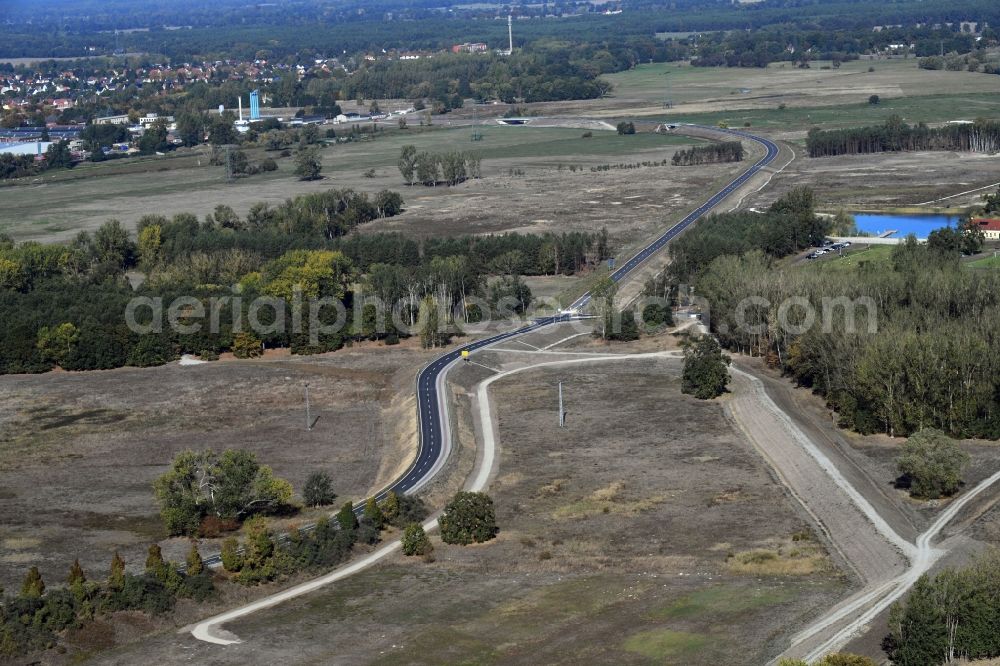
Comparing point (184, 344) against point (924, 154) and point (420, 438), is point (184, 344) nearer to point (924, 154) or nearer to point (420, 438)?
point (420, 438)

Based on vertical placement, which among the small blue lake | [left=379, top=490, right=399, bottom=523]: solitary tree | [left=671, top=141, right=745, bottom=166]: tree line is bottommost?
[left=379, top=490, right=399, bottom=523]: solitary tree

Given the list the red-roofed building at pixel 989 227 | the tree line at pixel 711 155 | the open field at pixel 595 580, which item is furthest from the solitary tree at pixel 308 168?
the open field at pixel 595 580

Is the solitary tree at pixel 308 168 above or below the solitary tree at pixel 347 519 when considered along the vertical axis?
above

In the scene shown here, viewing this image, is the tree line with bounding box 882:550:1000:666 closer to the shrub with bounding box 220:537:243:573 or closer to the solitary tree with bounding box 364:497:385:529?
the solitary tree with bounding box 364:497:385:529

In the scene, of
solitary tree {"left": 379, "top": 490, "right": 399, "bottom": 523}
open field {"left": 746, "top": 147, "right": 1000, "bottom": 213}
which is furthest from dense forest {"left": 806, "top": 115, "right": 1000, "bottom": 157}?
solitary tree {"left": 379, "top": 490, "right": 399, "bottom": 523}

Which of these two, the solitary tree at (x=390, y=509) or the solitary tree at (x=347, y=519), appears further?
the solitary tree at (x=390, y=509)

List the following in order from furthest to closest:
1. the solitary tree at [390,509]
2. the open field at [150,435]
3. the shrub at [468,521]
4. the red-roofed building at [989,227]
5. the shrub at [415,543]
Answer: the red-roofed building at [989,227]
the open field at [150,435]
the solitary tree at [390,509]
the shrub at [468,521]
the shrub at [415,543]

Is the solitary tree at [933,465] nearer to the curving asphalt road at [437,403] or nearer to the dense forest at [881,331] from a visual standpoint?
the dense forest at [881,331]
